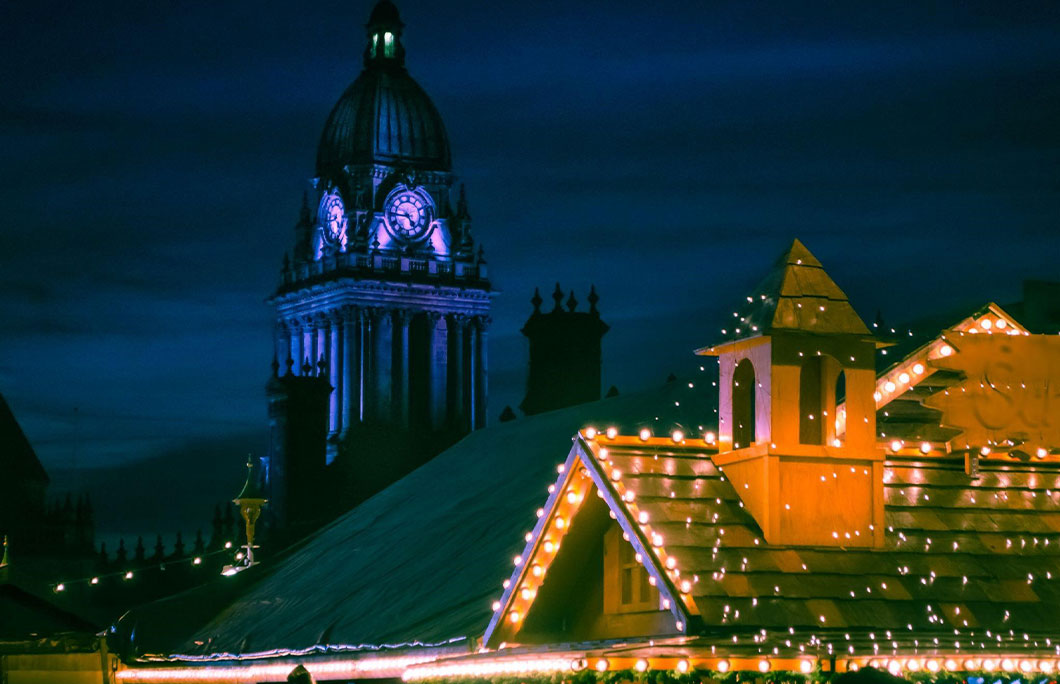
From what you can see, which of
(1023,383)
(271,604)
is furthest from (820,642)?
(271,604)

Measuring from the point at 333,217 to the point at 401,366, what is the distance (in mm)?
8548

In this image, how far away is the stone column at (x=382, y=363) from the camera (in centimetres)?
10494

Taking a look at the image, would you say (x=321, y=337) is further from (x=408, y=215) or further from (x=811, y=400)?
(x=811, y=400)

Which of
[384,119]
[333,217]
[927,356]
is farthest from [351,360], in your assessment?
[927,356]

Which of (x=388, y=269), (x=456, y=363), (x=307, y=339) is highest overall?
(x=388, y=269)

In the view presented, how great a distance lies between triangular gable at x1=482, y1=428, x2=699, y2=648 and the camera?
656 inches

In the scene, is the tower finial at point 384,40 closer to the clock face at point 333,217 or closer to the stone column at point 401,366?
the clock face at point 333,217

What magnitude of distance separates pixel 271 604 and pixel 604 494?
13482mm

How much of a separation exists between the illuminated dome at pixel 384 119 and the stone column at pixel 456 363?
821 cm

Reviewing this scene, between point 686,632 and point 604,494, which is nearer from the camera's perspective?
point 686,632

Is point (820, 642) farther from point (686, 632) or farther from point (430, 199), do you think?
point (430, 199)

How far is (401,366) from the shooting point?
4181 inches

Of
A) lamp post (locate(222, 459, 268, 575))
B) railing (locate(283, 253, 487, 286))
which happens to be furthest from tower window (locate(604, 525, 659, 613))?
railing (locate(283, 253, 487, 286))

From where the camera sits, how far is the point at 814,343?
17.8 meters
